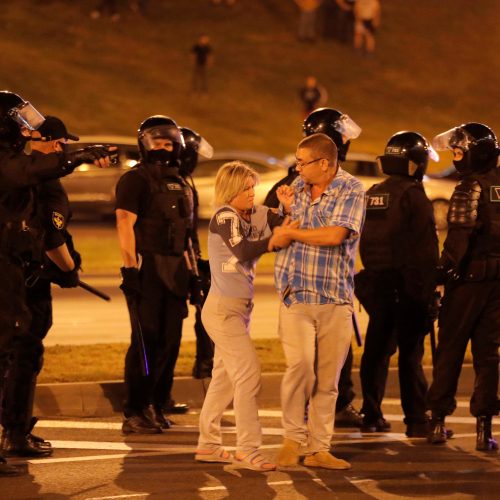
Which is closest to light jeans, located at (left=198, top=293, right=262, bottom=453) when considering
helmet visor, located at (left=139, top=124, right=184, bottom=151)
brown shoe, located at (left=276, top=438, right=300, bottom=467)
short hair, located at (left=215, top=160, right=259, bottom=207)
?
brown shoe, located at (left=276, top=438, right=300, bottom=467)

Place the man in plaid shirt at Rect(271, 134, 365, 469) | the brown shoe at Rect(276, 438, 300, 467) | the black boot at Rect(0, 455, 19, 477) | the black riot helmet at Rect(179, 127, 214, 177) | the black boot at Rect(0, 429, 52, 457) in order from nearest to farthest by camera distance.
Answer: the black boot at Rect(0, 455, 19, 477) → the man in plaid shirt at Rect(271, 134, 365, 469) → the brown shoe at Rect(276, 438, 300, 467) → the black boot at Rect(0, 429, 52, 457) → the black riot helmet at Rect(179, 127, 214, 177)

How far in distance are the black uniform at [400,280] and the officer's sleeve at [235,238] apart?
54.5 inches

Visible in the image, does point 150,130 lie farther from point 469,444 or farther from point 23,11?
point 23,11

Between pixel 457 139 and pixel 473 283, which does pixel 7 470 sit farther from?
pixel 457 139

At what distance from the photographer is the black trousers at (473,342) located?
28.3 feet

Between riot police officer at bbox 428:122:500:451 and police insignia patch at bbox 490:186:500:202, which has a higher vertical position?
police insignia patch at bbox 490:186:500:202

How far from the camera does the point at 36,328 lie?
8.48 metres

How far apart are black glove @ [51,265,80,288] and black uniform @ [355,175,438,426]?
186 cm

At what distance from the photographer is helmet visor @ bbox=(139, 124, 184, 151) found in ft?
30.3

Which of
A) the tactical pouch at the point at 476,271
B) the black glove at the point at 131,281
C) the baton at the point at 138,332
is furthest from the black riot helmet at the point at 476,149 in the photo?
the baton at the point at 138,332

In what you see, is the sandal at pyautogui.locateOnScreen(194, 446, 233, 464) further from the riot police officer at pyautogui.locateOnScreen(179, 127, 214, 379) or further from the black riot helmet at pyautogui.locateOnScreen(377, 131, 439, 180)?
the black riot helmet at pyautogui.locateOnScreen(377, 131, 439, 180)

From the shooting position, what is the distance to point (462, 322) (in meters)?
8.68

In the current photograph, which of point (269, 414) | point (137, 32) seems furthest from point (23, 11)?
point (269, 414)

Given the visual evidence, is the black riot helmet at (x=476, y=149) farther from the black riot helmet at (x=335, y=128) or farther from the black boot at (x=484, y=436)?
the black boot at (x=484, y=436)
